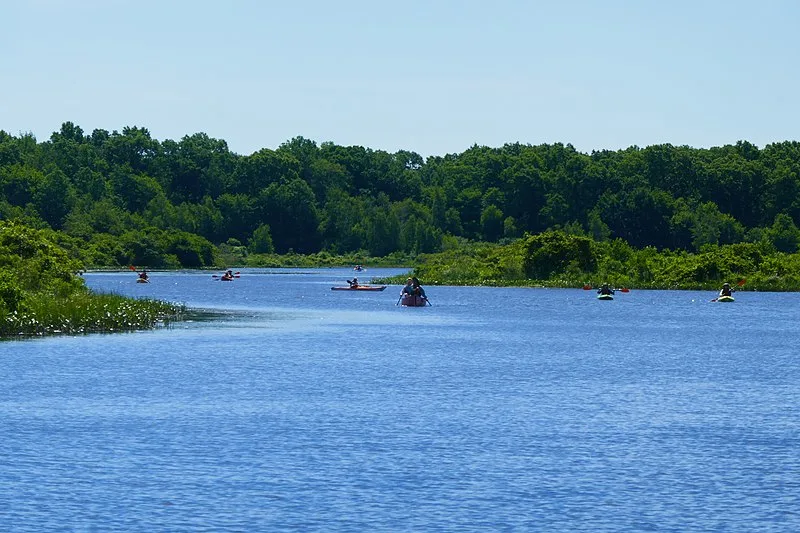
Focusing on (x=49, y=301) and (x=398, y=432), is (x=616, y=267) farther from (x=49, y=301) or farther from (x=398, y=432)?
(x=398, y=432)

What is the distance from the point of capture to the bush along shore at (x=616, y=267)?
482ft

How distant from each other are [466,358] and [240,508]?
38.3 metres

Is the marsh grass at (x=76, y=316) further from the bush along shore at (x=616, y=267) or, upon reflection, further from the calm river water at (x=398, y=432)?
the bush along shore at (x=616, y=267)

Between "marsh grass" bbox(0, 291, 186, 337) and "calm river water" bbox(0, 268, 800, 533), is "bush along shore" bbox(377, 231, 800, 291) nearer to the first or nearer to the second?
"calm river water" bbox(0, 268, 800, 533)

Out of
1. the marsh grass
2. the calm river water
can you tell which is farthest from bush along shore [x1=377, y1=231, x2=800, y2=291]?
the marsh grass

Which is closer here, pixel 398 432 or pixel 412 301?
pixel 398 432

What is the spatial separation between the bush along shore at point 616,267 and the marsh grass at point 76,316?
254ft

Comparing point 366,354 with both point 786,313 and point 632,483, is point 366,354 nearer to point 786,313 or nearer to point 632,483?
point 632,483

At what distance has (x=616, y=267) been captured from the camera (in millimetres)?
158875

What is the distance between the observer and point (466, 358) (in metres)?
67.8

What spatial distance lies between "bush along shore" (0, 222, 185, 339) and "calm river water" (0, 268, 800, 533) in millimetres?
2195

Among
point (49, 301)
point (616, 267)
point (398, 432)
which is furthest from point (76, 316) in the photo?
point (616, 267)

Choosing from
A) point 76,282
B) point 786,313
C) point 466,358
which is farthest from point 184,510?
point 786,313

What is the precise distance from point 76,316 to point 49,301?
14.5ft
